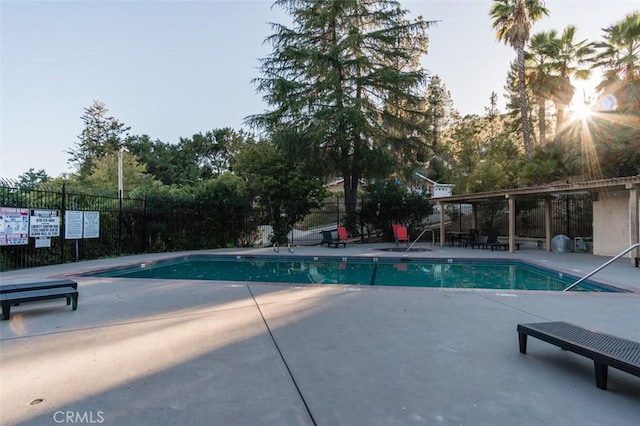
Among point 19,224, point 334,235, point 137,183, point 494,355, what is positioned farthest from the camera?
point 137,183

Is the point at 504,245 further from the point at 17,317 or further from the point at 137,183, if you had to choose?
the point at 137,183

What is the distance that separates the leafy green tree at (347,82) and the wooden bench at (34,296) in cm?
1351

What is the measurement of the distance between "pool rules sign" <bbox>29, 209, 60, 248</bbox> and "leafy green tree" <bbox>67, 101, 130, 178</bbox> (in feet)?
115

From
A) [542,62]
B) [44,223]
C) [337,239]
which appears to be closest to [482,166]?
[542,62]

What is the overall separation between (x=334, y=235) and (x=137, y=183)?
20235mm

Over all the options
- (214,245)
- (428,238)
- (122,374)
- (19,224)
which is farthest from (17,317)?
(428,238)

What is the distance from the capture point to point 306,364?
3250 mm

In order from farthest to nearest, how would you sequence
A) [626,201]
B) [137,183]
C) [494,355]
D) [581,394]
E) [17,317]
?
[137,183] → [626,201] → [17,317] → [494,355] → [581,394]

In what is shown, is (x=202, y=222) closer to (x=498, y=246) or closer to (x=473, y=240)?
(x=473, y=240)

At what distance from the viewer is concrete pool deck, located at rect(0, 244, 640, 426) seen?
2447 mm

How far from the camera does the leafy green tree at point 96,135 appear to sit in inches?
1656

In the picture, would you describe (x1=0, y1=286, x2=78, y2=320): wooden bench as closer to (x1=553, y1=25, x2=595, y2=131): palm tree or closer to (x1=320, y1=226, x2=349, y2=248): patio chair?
(x1=320, y1=226, x2=349, y2=248): patio chair

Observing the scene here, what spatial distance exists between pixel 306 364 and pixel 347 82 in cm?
1807

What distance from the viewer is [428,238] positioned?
19781 millimetres
